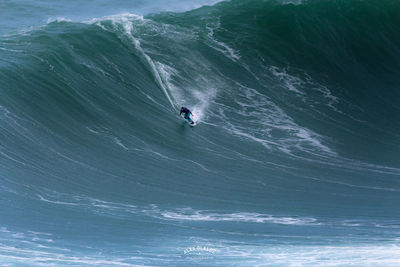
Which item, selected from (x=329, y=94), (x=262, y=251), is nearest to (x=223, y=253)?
(x=262, y=251)

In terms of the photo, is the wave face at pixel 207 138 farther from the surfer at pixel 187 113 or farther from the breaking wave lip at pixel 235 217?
the surfer at pixel 187 113

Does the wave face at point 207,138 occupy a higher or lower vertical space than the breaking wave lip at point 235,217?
higher

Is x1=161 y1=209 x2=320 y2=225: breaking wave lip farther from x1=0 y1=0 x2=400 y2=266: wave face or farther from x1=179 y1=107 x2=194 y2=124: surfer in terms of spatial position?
x1=179 y1=107 x2=194 y2=124: surfer

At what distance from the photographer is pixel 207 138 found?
21.0 m

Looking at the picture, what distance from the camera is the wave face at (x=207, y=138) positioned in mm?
14617

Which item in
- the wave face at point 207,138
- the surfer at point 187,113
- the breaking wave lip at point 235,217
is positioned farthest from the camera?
the surfer at point 187,113

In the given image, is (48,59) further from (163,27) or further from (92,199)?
(92,199)

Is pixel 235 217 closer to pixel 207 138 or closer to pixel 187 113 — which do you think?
pixel 207 138

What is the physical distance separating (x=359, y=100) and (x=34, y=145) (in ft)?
45.5

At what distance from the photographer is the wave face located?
1462 centimetres

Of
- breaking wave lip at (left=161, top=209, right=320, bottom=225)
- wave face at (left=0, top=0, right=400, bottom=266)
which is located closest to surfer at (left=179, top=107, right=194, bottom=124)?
wave face at (left=0, top=0, right=400, bottom=266)

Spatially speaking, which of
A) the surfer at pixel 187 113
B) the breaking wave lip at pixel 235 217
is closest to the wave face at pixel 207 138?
the breaking wave lip at pixel 235 217

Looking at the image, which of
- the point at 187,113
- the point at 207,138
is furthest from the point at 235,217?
the point at 187,113

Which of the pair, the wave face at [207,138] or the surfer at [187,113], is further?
the surfer at [187,113]
